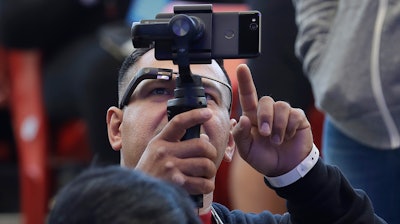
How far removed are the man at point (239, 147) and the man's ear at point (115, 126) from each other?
22 mm

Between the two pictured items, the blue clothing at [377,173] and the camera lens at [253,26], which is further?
the blue clothing at [377,173]

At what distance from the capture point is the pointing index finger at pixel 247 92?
1568mm

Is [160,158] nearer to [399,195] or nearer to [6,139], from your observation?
[399,195]

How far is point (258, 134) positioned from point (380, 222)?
273 millimetres

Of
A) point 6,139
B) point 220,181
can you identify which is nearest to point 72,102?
point 6,139

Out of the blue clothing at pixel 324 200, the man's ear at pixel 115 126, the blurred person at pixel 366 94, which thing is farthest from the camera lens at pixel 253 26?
the blurred person at pixel 366 94

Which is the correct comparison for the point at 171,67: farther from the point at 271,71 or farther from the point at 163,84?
the point at 271,71

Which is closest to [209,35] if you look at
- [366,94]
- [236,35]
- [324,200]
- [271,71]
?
[236,35]

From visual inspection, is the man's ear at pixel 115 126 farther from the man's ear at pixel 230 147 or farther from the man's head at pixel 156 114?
the man's ear at pixel 230 147

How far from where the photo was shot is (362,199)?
1673mm

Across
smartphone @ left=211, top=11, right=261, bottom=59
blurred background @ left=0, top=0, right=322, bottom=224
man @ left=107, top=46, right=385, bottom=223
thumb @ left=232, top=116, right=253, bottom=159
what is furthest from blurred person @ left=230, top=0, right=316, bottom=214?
smartphone @ left=211, top=11, right=261, bottom=59

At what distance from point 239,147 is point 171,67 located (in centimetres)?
21

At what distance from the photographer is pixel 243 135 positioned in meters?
1.60

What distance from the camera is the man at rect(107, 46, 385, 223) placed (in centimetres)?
144
